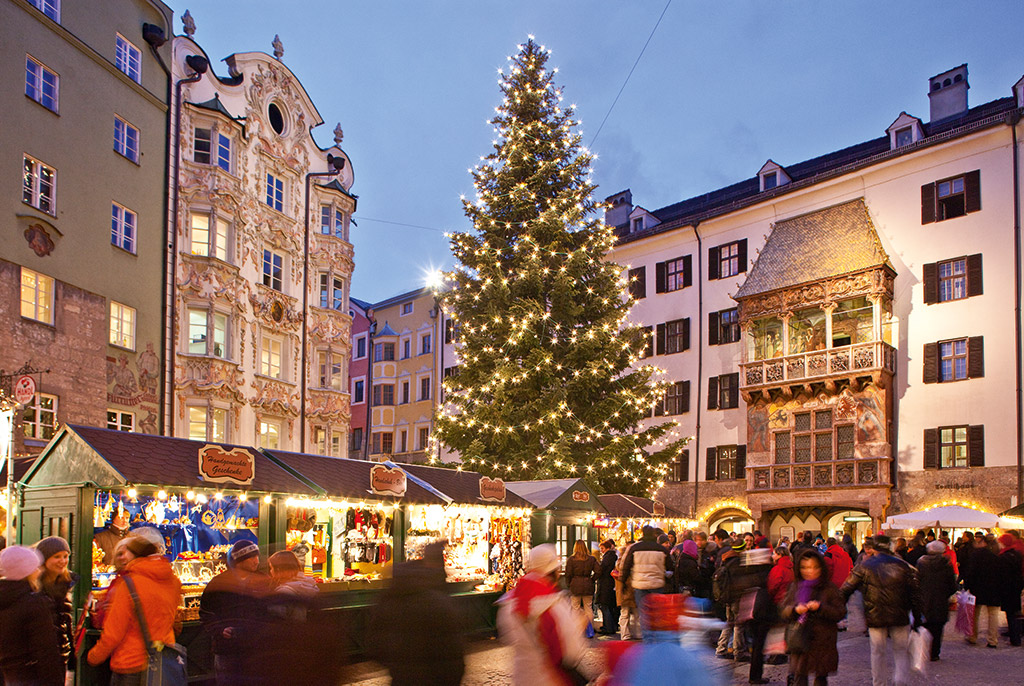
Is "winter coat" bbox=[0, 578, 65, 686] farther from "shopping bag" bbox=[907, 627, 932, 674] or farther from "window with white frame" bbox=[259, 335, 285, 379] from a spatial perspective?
"window with white frame" bbox=[259, 335, 285, 379]

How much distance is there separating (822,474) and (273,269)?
19113 millimetres

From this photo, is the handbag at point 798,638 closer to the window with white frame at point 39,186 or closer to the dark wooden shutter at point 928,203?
the window with white frame at point 39,186

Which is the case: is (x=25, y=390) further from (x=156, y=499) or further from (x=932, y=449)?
(x=932, y=449)

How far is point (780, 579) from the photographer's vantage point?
12.5 meters

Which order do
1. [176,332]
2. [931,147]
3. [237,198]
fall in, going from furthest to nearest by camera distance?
[931,147] < [237,198] < [176,332]

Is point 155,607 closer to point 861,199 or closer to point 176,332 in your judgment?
point 176,332

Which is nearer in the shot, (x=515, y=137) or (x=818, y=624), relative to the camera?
(x=818, y=624)

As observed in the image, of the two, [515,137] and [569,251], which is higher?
[515,137]

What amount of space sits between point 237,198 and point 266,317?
12.4ft

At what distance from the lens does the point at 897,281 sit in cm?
3216

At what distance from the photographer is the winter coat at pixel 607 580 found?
17.4 metres

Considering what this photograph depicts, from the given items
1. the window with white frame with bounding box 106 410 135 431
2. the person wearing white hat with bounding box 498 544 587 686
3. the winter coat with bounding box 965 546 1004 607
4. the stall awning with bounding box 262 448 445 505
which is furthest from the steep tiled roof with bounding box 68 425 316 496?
the window with white frame with bounding box 106 410 135 431

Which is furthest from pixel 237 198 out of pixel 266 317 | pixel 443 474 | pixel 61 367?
pixel 443 474

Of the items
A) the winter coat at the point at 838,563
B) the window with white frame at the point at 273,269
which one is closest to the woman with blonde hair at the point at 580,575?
the winter coat at the point at 838,563
